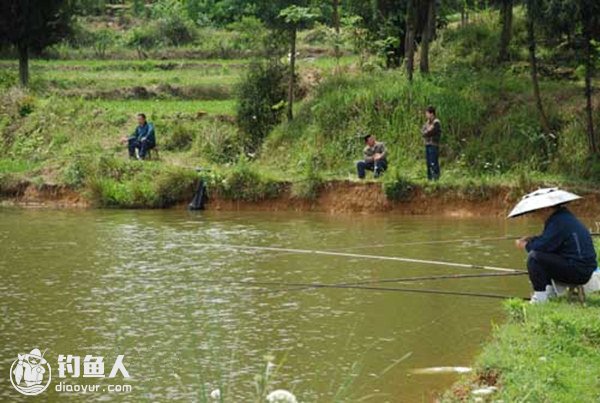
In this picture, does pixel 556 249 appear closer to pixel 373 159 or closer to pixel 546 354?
pixel 546 354

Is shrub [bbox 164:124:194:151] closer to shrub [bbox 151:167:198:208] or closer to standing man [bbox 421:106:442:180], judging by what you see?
shrub [bbox 151:167:198:208]

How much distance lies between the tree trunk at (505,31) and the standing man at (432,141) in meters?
4.82

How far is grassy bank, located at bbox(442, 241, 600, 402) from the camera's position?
320 inches

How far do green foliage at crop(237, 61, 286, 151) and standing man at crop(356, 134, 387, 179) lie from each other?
426cm

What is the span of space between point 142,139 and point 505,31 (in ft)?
29.8

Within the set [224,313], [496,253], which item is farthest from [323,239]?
[224,313]

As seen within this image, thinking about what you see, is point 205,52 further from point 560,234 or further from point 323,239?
point 560,234

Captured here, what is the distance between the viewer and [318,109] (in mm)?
26469

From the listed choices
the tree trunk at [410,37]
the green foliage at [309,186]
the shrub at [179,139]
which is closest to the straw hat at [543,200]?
the green foliage at [309,186]

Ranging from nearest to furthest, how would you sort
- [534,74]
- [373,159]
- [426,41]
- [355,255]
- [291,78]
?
[355,255], [534,74], [373,159], [426,41], [291,78]

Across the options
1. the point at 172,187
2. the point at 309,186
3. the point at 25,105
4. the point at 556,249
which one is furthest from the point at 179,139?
the point at 556,249

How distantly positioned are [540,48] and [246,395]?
2000cm

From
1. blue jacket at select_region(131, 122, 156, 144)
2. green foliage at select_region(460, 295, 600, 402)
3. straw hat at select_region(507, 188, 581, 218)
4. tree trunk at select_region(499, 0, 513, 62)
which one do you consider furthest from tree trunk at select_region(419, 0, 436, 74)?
green foliage at select_region(460, 295, 600, 402)

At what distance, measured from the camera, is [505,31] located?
2747 centimetres
